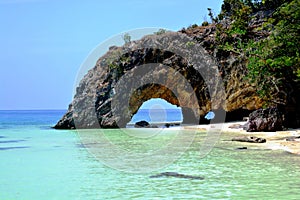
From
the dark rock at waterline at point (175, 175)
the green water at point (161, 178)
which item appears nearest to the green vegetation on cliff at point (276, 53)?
the green water at point (161, 178)

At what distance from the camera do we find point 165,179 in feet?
31.0

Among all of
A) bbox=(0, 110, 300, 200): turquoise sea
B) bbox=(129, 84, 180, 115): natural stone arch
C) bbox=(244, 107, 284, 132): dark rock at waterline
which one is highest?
bbox=(129, 84, 180, 115): natural stone arch

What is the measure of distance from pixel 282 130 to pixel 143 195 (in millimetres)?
14680

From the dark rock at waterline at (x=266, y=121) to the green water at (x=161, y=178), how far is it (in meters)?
6.82

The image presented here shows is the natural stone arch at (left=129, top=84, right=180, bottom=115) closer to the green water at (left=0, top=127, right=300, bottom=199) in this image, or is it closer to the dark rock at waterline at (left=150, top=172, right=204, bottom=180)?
the green water at (left=0, top=127, right=300, bottom=199)

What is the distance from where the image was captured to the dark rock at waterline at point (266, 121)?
20.9 m

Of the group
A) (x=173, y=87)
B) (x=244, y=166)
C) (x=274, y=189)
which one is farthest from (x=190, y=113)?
(x=274, y=189)

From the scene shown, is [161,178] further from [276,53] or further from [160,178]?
[276,53]

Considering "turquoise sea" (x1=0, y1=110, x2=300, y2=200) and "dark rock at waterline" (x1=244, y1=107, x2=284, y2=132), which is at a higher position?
"dark rock at waterline" (x1=244, y1=107, x2=284, y2=132)

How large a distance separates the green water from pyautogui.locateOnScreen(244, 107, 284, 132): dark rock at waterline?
682 cm

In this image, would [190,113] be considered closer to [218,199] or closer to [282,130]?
[282,130]

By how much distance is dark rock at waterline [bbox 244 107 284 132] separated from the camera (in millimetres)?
20891

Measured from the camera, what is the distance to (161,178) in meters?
9.59

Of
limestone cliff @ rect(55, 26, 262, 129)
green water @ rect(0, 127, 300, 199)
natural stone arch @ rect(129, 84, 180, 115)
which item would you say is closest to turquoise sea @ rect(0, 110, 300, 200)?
green water @ rect(0, 127, 300, 199)
